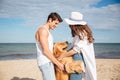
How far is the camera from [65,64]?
1822mm

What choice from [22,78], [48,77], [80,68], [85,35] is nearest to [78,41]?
[85,35]

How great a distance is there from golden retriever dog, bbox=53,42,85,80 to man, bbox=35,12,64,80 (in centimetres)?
3

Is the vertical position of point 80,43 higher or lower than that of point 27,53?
higher

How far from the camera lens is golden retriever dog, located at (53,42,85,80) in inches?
70.7

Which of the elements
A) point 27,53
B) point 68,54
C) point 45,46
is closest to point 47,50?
point 45,46

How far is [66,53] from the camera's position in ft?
5.99

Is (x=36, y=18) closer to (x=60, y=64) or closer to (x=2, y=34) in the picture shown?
(x=2, y=34)

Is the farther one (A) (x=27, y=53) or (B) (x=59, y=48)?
(A) (x=27, y=53)

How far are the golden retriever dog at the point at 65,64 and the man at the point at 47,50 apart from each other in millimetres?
33

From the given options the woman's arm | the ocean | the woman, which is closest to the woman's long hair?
the woman

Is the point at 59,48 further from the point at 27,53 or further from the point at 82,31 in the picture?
the point at 27,53

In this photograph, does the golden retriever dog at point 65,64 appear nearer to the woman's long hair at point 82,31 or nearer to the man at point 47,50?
the man at point 47,50

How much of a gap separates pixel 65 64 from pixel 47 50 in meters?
0.15

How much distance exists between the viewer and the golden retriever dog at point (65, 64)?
1.80 meters
